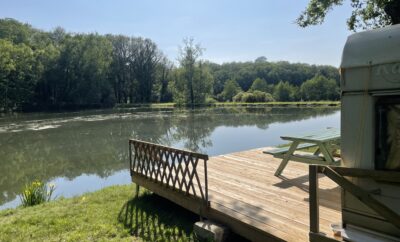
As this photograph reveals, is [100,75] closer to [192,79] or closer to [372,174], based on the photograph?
[192,79]

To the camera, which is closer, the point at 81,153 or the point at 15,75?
the point at 81,153

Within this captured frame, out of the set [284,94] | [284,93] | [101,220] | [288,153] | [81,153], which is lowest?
[81,153]

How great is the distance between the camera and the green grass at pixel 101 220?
4.35 meters

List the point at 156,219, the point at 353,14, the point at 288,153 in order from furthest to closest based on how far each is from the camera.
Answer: the point at 353,14 → the point at 288,153 → the point at 156,219

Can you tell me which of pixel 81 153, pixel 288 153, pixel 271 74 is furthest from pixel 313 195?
pixel 271 74

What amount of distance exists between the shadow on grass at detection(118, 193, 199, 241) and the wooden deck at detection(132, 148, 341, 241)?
0.28 meters

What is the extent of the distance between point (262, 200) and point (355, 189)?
180 cm

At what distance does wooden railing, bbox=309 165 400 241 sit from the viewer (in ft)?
7.68

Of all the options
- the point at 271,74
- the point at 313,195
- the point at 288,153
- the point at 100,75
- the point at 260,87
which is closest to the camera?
the point at 313,195

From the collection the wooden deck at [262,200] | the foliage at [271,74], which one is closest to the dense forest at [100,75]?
the foliage at [271,74]

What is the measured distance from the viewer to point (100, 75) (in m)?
46.8

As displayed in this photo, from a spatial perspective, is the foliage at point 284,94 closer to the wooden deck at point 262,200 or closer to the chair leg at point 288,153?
the wooden deck at point 262,200

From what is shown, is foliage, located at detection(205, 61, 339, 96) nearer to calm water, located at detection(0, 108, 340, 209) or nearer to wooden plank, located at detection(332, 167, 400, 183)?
calm water, located at detection(0, 108, 340, 209)

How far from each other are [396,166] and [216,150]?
9869 mm
